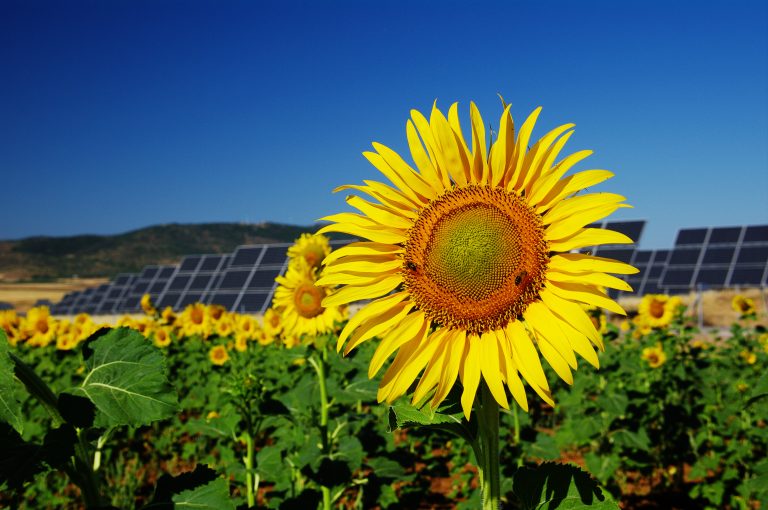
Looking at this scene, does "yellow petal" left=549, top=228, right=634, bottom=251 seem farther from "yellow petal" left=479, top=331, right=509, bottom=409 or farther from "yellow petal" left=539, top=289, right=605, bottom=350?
"yellow petal" left=479, top=331, right=509, bottom=409

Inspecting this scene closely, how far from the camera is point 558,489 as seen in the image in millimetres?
1729

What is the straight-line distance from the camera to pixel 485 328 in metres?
1.67

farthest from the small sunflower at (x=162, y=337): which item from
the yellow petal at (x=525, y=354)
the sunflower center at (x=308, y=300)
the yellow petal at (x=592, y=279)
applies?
the yellow petal at (x=592, y=279)

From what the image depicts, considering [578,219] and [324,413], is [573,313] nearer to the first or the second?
[578,219]

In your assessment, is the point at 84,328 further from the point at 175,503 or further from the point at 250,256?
the point at 250,256

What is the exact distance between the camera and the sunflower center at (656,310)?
684 centimetres

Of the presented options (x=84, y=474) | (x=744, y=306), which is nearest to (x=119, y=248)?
(x=744, y=306)

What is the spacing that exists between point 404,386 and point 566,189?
73 cm

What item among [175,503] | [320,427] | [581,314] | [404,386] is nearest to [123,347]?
[175,503]

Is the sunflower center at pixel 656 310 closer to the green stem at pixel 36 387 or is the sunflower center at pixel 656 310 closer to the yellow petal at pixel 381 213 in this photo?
the yellow petal at pixel 381 213

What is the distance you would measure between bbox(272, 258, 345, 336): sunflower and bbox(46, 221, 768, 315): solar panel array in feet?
32.9

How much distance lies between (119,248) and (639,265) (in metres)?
110

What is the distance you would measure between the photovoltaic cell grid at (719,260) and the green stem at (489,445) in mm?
19441

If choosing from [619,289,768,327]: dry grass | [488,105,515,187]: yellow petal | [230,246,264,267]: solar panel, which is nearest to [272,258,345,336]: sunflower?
[488,105,515,187]: yellow petal
